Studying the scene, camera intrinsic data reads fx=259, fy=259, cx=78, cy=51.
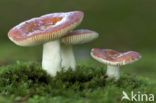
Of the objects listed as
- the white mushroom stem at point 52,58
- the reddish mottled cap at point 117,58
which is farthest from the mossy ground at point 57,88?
the reddish mottled cap at point 117,58

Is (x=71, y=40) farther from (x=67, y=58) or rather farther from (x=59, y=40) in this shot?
(x=67, y=58)

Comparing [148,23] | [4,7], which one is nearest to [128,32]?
[148,23]

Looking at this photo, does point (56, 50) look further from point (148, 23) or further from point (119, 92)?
point (148, 23)

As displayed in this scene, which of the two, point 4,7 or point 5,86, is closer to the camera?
point 5,86

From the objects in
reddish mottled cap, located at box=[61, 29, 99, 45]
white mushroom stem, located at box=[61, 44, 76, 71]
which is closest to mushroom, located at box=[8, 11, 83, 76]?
reddish mottled cap, located at box=[61, 29, 99, 45]

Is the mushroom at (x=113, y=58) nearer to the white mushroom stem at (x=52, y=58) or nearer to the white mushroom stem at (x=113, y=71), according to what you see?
the white mushroom stem at (x=113, y=71)

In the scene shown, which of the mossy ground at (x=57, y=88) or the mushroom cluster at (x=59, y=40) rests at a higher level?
the mushroom cluster at (x=59, y=40)
